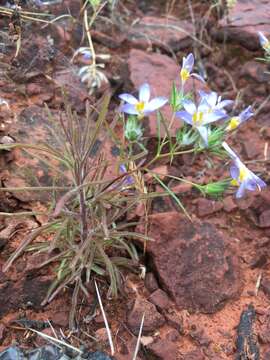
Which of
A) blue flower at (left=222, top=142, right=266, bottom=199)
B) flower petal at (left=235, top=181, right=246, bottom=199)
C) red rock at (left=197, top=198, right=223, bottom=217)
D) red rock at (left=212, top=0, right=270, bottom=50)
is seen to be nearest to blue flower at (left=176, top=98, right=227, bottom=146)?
blue flower at (left=222, top=142, right=266, bottom=199)

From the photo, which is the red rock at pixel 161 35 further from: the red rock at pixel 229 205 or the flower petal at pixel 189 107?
the flower petal at pixel 189 107

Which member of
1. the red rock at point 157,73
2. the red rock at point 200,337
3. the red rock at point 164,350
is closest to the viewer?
the red rock at point 164,350

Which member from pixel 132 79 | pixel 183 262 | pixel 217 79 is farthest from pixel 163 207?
pixel 217 79

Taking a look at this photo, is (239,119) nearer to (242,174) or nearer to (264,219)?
(242,174)

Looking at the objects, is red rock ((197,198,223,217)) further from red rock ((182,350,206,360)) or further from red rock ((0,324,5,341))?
red rock ((0,324,5,341))

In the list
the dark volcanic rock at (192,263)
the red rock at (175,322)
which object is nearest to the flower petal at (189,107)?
the dark volcanic rock at (192,263)
